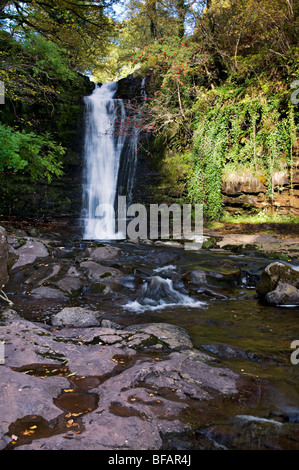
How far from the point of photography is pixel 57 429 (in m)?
2.02

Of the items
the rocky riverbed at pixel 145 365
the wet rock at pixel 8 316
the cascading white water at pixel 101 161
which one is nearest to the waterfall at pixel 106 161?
the cascading white water at pixel 101 161

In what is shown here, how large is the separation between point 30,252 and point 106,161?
27.0 ft

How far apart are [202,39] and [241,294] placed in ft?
37.7

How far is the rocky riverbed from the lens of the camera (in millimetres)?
2002

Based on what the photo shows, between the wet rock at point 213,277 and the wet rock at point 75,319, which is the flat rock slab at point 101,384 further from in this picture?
the wet rock at point 213,277

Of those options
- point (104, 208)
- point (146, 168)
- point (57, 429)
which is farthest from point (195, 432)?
point (146, 168)

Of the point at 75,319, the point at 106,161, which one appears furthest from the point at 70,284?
the point at 106,161

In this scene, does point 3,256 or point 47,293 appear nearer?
point 3,256

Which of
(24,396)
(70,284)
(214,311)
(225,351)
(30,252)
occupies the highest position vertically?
(30,252)

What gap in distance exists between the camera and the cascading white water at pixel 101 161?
13.3 meters

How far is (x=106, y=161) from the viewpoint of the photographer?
14.7 m

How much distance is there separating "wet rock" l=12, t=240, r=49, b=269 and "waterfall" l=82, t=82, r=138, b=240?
4960 millimetres

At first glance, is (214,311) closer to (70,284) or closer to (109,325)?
(109,325)

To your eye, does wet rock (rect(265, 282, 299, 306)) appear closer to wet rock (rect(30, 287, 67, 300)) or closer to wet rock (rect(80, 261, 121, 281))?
wet rock (rect(80, 261, 121, 281))
